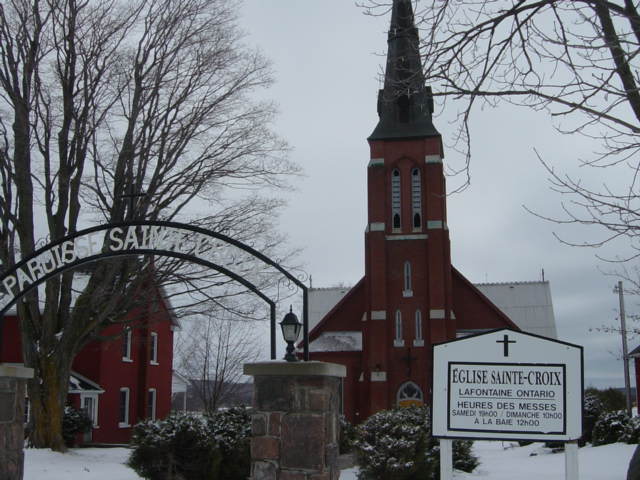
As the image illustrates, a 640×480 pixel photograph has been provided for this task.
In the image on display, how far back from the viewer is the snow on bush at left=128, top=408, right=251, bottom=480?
12930 millimetres

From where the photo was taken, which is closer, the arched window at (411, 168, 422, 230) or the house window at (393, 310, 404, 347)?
the house window at (393, 310, 404, 347)

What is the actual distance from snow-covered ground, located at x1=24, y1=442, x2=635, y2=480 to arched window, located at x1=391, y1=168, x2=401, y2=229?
20385mm

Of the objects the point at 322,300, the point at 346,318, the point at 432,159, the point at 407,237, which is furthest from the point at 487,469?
the point at 322,300

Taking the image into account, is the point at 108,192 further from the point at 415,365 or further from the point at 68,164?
the point at 415,365

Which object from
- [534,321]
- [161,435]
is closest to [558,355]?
[161,435]

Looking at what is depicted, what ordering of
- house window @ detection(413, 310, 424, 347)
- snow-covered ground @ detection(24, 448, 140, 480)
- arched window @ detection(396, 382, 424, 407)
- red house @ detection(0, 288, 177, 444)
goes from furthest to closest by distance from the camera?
house window @ detection(413, 310, 424, 347), arched window @ detection(396, 382, 424, 407), red house @ detection(0, 288, 177, 444), snow-covered ground @ detection(24, 448, 140, 480)

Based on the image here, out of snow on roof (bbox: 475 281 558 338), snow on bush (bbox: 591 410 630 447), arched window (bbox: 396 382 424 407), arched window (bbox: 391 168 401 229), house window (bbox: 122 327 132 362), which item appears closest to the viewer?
snow on bush (bbox: 591 410 630 447)

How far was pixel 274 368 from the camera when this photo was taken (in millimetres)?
8328

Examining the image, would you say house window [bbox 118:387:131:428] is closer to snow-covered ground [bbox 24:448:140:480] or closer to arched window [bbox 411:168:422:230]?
snow-covered ground [bbox 24:448:140:480]

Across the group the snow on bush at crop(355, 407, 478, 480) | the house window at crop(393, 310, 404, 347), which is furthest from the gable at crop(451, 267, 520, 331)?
the snow on bush at crop(355, 407, 478, 480)

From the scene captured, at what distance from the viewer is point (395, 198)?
3775 cm

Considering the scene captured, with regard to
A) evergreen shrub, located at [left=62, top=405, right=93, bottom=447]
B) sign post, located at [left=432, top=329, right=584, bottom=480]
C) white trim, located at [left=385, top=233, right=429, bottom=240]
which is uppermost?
white trim, located at [left=385, top=233, right=429, bottom=240]

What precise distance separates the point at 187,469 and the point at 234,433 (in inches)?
42.7

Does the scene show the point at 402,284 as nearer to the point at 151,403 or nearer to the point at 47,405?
the point at 151,403
